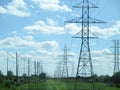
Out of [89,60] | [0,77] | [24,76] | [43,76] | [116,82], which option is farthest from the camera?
[43,76]

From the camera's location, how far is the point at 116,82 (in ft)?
321

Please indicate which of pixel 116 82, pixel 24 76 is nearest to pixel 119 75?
pixel 116 82

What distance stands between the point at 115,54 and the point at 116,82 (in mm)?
26184

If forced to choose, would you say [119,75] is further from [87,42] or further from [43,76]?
Result: [43,76]

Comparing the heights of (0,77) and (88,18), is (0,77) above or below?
below

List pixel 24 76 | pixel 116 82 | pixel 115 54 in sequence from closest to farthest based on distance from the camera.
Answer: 1. pixel 115 54
2. pixel 116 82
3. pixel 24 76

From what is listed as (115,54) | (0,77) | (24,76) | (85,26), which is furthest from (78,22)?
(24,76)

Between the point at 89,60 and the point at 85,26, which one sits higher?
the point at 85,26

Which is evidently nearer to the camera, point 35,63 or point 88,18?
point 88,18

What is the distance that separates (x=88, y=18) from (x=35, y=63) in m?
62.6

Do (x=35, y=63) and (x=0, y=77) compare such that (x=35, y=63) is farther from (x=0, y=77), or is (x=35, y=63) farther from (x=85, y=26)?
(x=85, y=26)

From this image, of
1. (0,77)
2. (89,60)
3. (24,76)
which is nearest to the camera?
(89,60)

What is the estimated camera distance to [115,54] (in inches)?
2869

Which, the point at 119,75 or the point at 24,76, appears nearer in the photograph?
the point at 119,75
